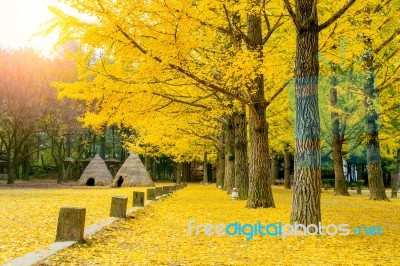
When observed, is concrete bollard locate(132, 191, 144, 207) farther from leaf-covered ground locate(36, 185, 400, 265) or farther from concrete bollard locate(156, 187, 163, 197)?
concrete bollard locate(156, 187, 163, 197)

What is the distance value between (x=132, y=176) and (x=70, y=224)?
27.3 meters

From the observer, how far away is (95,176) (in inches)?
Answer: 1415

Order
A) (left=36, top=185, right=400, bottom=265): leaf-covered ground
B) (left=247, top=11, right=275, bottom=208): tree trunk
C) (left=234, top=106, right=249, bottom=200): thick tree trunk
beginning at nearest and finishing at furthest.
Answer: (left=36, top=185, right=400, bottom=265): leaf-covered ground
(left=247, top=11, right=275, bottom=208): tree trunk
(left=234, top=106, right=249, bottom=200): thick tree trunk

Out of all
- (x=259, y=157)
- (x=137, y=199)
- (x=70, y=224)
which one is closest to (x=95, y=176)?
(x=137, y=199)

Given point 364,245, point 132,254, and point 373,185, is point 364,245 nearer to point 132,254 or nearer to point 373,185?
point 132,254

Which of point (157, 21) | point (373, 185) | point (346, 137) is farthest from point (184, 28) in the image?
point (346, 137)

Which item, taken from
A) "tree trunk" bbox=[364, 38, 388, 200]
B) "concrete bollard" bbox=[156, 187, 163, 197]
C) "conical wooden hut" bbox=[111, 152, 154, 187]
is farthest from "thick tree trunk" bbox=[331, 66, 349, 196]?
"conical wooden hut" bbox=[111, 152, 154, 187]

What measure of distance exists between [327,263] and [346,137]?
886 inches

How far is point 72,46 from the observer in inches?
1855

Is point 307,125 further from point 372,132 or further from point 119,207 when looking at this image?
point 372,132

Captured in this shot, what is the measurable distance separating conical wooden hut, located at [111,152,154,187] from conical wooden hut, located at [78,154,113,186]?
2.45 m

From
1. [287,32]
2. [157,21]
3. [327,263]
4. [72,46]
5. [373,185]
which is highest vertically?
[72,46]

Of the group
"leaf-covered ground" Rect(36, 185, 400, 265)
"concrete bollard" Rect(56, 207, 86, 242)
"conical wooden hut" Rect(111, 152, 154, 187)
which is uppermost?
"conical wooden hut" Rect(111, 152, 154, 187)

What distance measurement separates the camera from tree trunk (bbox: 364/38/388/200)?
19.1 meters
